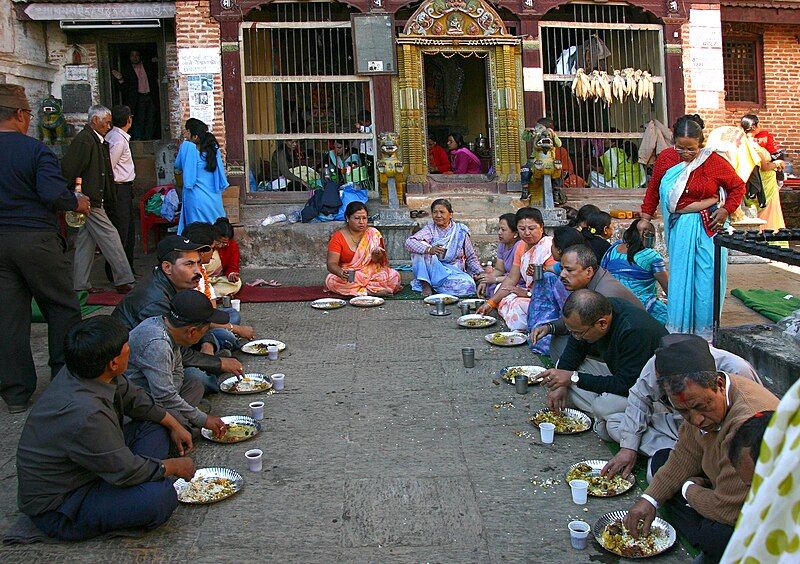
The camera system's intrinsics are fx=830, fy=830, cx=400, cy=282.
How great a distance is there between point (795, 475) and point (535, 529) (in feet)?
8.17

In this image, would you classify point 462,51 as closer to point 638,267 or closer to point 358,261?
point 358,261

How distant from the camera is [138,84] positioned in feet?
43.0

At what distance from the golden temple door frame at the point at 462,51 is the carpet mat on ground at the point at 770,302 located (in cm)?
444

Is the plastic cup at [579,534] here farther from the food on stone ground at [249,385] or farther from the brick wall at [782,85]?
the brick wall at [782,85]

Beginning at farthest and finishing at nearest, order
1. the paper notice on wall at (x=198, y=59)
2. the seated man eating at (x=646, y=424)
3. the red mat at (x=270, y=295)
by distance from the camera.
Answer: the paper notice on wall at (x=198, y=59) → the red mat at (x=270, y=295) → the seated man eating at (x=646, y=424)

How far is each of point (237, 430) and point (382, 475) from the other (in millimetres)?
1021

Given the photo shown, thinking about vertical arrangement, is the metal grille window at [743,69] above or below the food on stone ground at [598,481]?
above

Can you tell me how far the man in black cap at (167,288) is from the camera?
4969mm

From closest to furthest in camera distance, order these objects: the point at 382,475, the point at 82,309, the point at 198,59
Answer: the point at 382,475 < the point at 82,309 < the point at 198,59

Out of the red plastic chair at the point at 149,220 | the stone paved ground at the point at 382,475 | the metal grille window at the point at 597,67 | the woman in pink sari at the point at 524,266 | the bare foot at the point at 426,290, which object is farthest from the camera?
the metal grille window at the point at 597,67

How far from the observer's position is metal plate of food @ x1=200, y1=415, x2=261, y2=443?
15.7ft

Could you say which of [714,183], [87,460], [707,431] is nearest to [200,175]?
[714,183]

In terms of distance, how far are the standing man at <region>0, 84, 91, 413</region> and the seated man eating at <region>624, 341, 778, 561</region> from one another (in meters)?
3.87

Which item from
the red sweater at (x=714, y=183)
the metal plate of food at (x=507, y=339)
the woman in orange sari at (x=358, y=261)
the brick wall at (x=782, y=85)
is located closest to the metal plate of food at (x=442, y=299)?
the woman in orange sari at (x=358, y=261)
